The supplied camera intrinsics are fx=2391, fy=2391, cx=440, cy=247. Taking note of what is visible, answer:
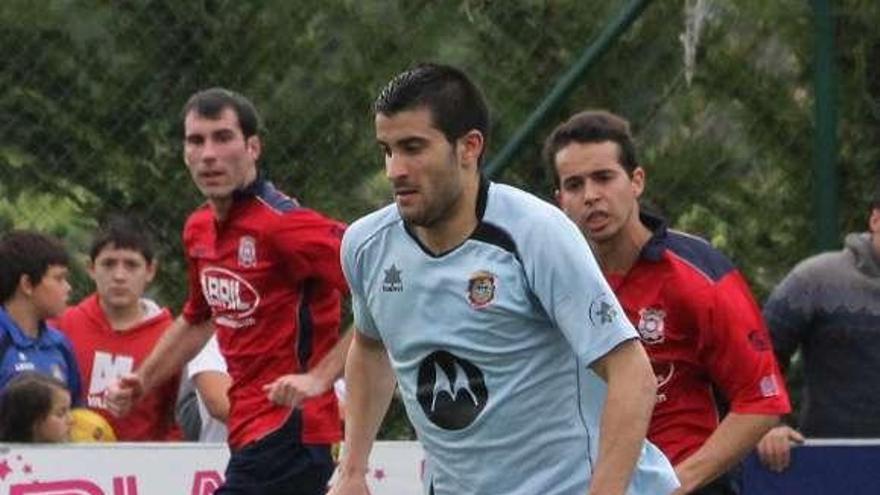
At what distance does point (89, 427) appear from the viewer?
917cm

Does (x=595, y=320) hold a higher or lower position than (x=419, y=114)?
lower

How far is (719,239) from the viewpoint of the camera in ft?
32.9

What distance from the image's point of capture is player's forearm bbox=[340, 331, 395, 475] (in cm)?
599

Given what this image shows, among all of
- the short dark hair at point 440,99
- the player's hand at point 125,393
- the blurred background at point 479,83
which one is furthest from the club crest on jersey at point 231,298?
the short dark hair at point 440,99

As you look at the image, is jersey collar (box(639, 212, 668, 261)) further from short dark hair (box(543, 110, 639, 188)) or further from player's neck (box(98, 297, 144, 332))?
player's neck (box(98, 297, 144, 332))

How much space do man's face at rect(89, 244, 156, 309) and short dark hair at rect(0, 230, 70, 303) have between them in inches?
6.6

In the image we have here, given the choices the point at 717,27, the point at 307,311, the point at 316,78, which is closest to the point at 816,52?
the point at 717,27

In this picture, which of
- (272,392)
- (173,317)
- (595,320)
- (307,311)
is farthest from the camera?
(173,317)

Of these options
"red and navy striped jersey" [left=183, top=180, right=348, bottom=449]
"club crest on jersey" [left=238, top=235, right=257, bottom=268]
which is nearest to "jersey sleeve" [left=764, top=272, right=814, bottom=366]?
"red and navy striped jersey" [left=183, top=180, right=348, bottom=449]

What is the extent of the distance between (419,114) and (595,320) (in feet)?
2.01

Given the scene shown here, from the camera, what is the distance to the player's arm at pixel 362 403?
595cm

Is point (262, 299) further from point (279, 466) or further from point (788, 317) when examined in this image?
point (788, 317)

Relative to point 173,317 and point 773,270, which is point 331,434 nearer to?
point 173,317

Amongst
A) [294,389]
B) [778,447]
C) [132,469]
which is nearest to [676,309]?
[294,389]
